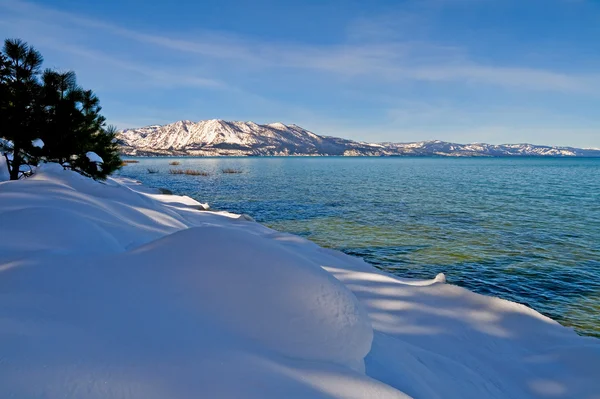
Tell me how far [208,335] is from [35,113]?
15314 mm

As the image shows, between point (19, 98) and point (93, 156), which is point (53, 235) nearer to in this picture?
point (19, 98)

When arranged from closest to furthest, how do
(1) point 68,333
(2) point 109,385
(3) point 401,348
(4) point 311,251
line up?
(2) point 109,385
(1) point 68,333
(3) point 401,348
(4) point 311,251

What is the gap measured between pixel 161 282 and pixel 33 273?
4.91 feet

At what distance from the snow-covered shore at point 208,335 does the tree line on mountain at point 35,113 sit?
8.75 metres

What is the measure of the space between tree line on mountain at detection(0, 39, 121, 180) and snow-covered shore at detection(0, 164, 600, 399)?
8747 mm

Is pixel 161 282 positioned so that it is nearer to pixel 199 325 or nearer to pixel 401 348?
pixel 199 325

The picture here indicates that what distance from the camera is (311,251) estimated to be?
1273 cm

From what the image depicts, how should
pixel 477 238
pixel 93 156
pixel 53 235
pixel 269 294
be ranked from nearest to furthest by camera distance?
pixel 269 294, pixel 53 235, pixel 93 156, pixel 477 238

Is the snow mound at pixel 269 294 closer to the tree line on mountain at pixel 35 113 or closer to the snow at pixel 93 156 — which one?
the tree line on mountain at pixel 35 113

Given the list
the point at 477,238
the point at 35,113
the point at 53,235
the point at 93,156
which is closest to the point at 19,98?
the point at 35,113

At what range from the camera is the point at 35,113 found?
1386 cm

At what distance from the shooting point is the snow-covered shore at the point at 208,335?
265cm

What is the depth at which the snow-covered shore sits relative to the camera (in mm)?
2648

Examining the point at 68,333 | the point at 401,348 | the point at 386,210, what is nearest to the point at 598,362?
the point at 401,348
